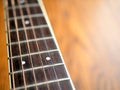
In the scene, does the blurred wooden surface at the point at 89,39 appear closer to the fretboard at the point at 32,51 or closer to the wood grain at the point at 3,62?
the fretboard at the point at 32,51

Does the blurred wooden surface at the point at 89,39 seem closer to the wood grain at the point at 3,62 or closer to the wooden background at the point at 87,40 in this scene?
the wooden background at the point at 87,40

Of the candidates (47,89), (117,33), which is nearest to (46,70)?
(47,89)

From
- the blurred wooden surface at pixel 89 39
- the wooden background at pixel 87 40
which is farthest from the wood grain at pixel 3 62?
the blurred wooden surface at pixel 89 39

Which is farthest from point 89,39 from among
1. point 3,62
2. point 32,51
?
point 3,62

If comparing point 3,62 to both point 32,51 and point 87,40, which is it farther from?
point 87,40

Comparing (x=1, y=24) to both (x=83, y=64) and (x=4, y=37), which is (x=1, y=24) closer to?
(x=4, y=37)

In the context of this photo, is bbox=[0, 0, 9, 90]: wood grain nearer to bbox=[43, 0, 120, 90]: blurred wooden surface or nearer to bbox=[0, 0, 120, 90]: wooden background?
bbox=[0, 0, 120, 90]: wooden background

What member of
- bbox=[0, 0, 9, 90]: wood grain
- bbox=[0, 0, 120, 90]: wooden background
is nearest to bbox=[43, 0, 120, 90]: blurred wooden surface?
bbox=[0, 0, 120, 90]: wooden background
